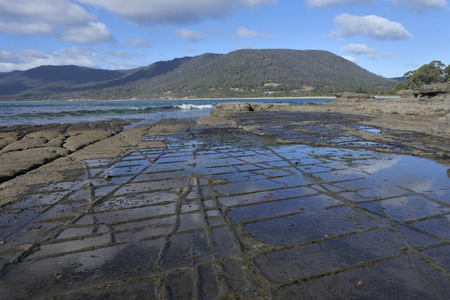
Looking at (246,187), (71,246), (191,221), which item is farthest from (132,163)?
(71,246)

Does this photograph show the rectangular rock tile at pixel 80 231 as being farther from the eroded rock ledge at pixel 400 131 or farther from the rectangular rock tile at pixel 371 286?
the eroded rock ledge at pixel 400 131

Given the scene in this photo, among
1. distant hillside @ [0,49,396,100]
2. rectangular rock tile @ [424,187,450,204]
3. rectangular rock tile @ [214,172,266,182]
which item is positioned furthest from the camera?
distant hillside @ [0,49,396,100]

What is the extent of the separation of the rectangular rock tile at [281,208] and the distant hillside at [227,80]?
4374 inches

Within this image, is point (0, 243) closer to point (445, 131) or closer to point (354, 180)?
point (354, 180)

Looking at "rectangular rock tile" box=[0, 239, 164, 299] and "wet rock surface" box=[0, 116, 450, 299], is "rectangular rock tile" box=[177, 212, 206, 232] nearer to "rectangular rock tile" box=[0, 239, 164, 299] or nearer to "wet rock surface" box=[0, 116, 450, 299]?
"wet rock surface" box=[0, 116, 450, 299]

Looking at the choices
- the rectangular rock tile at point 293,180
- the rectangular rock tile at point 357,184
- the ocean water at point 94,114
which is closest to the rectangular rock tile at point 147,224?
the rectangular rock tile at point 293,180

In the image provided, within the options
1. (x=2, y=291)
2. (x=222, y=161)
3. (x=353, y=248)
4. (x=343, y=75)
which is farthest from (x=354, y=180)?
(x=343, y=75)

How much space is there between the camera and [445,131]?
10852 mm

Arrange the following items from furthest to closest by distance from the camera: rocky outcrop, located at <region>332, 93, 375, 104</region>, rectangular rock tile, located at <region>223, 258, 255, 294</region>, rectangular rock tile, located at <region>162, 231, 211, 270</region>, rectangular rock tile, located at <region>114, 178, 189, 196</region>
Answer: rocky outcrop, located at <region>332, 93, 375, 104</region> < rectangular rock tile, located at <region>114, 178, 189, 196</region> < rectangular rock tile, located at <region>162, 231, 211, 270</region> < rectangular rock tile, located at <region>223, 258, 255, 294</region>

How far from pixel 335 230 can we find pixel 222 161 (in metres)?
4.34

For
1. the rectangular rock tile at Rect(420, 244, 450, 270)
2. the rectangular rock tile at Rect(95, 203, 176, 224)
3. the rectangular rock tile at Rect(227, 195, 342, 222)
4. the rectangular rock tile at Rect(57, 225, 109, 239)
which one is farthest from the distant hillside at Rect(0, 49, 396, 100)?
the rectangular rock tile at Rect(57, 225, 109, 239)

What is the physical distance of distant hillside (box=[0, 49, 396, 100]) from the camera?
124 m

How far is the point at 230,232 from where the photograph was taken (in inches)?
134

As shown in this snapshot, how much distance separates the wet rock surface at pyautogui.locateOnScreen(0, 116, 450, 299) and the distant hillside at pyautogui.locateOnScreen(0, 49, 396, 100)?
11005 centimetres
